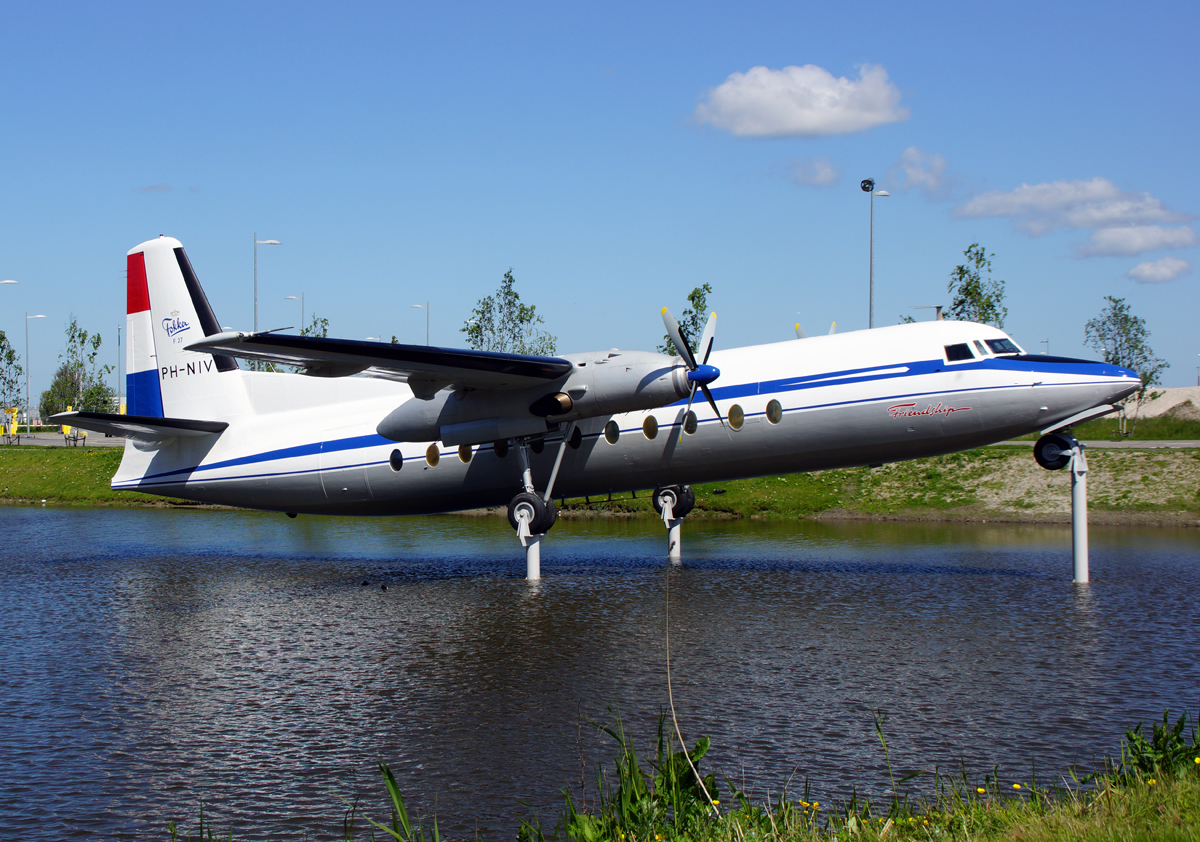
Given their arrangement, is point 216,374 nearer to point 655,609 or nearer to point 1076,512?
point 655,609

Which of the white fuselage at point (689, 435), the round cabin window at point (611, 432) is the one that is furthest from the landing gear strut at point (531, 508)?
the round cabin window at point (611, 432)

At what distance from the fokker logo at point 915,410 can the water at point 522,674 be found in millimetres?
3841

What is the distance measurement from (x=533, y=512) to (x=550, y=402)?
3033mm

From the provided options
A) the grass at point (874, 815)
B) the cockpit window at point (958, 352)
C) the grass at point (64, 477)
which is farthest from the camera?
the grass at point (64, 477)

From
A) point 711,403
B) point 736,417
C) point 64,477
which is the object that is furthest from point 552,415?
A: point 64,477

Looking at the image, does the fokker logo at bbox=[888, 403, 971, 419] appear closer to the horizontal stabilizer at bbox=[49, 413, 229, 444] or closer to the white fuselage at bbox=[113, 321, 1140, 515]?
the white fuselage at bbox=[113, 321, 1140, 515]

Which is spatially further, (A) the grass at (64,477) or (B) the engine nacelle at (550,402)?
(A) the grass at (64,477)

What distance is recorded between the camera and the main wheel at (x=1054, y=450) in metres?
21.0

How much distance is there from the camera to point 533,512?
23.0 metres

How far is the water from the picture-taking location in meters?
9.53

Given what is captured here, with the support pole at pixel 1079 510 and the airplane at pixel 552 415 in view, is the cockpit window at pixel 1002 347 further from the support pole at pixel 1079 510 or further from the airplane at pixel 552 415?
the support pole at pixel 1079 510

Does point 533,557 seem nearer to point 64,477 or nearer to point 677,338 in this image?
point 677,338

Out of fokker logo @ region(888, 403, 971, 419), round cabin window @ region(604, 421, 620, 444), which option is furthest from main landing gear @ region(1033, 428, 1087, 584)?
round cabin window @ region(604, 421, 620, 444)

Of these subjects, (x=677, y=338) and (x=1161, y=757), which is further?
(x=677, y=338)
